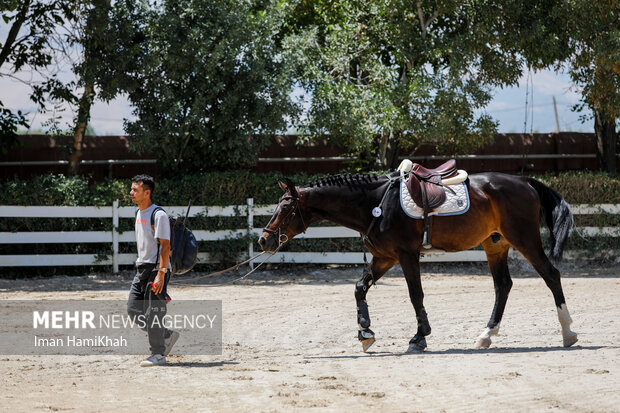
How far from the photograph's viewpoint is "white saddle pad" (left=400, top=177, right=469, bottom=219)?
779 centimetres

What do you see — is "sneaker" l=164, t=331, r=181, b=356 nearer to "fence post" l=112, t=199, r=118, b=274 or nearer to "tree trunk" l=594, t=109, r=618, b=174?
"fence post" l=112, t=199, r=118, b=274

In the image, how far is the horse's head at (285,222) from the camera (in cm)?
766

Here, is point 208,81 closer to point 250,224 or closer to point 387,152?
point 250,224

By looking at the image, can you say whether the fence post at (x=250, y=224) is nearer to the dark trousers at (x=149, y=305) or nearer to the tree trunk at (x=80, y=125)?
the tree trunk at (x=80, y=125)

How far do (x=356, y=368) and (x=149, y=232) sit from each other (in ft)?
7.51

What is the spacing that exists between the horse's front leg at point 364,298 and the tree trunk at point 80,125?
9485 mm

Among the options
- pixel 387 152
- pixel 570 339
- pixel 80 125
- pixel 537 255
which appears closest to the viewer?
pixel 570 339

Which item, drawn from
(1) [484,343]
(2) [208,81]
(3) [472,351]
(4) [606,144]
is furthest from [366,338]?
(4) [606,144]

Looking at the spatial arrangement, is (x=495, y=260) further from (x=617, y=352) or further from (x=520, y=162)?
(x=520, y=162)

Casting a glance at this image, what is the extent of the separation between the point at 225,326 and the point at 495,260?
3.50 metres

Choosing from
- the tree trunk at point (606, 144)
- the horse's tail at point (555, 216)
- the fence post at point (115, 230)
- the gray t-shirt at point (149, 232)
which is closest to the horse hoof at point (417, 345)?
the horse's tail at point (555, 216)

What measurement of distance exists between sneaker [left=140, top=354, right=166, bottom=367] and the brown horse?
158 cm

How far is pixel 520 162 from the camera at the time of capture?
2067cm

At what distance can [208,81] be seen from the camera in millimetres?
15125
